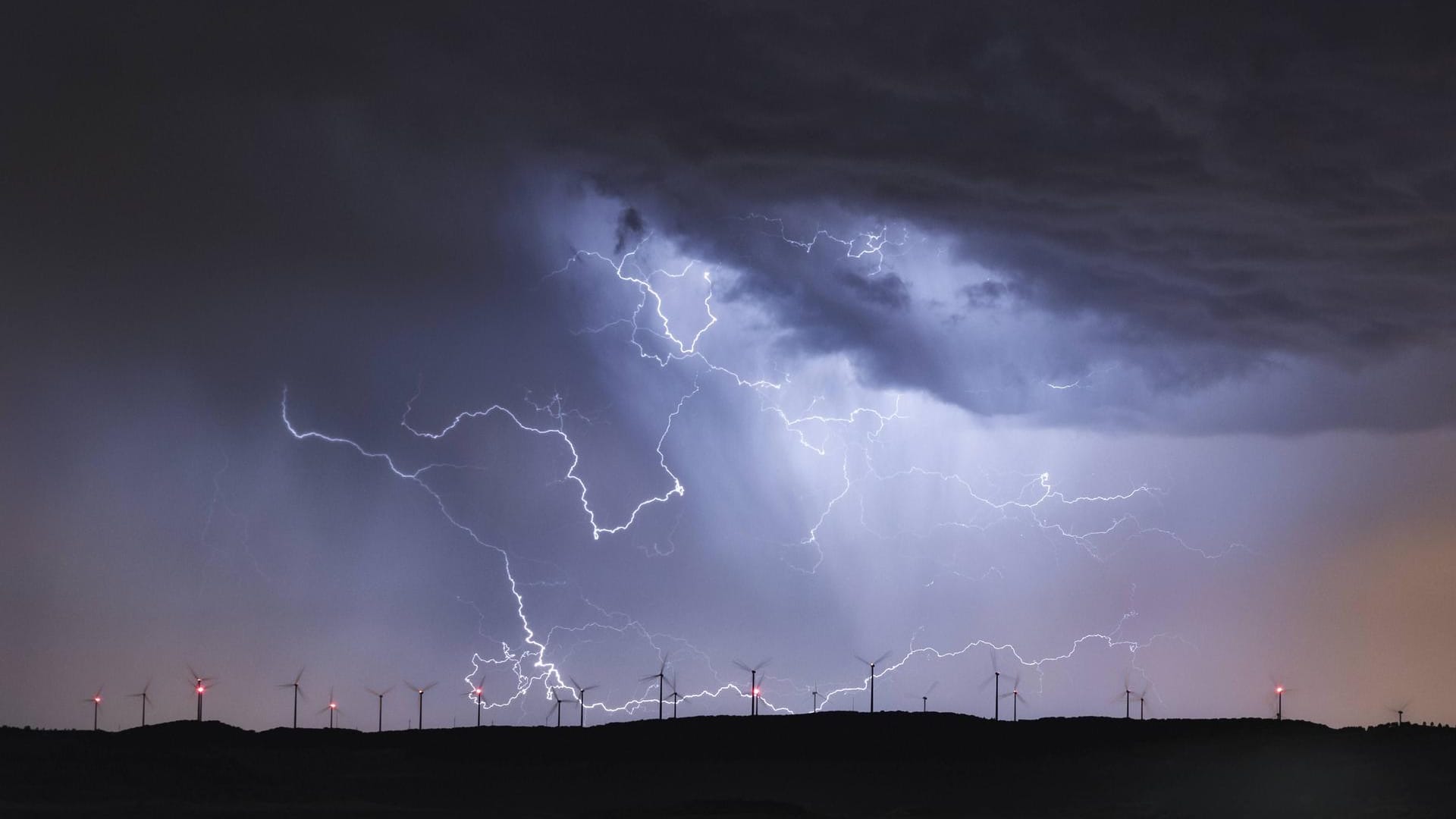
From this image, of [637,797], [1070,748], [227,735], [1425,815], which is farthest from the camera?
[227,735]

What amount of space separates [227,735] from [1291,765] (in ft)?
168

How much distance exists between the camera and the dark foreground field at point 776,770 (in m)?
42.1

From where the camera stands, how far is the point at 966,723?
65688mm

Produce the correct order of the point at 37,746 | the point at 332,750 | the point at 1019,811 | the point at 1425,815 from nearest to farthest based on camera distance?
the point at 1425,815, the point at 1019,811, the point at 37,746, the point at 332,750

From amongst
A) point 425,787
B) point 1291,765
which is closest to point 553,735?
point 425,787

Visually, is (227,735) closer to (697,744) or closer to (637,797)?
(697,744)

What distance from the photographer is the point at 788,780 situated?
53.3 m

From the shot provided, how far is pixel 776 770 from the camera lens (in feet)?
182

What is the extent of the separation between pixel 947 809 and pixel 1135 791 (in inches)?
229

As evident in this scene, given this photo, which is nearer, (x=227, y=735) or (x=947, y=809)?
(x=947, y=809)

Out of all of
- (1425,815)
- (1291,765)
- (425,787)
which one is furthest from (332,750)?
(1425,815)

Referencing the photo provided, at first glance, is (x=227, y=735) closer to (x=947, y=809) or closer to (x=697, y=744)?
(x=697, y=744)

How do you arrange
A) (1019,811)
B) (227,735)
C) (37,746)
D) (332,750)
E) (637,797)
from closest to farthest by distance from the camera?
1. (1019,811)
2. (637,797)
3. (37,746)
4. (332,750)
5. (227,735)

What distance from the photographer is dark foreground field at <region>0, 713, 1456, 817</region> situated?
42.1 m
